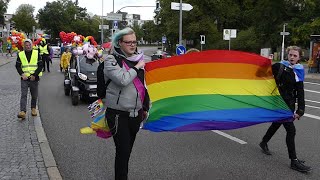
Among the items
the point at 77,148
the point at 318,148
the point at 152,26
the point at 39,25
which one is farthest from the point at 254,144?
the point at 39,25

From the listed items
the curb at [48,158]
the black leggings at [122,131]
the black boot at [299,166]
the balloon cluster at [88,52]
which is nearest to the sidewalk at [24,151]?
the curb at [48,158]

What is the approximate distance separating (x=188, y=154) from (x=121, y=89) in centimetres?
286

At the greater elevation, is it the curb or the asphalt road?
the curb

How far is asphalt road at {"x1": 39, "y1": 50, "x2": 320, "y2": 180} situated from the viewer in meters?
5.64

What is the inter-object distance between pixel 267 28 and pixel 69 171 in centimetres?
4875

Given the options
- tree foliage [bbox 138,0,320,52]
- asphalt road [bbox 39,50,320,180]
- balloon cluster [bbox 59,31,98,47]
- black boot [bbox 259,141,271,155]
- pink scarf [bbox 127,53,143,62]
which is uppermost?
tree foliage [bbox 138,0,320,52]

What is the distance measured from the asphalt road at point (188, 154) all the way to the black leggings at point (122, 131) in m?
1.20

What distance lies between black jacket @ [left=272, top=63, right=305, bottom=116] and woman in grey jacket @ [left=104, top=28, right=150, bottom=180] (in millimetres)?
2402

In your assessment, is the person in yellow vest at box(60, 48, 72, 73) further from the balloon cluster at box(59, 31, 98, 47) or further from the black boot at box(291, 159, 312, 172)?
the black boot at box(291, 159, 312, 172)

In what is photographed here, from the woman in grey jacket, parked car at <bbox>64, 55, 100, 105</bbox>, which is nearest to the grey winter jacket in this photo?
the woman in grey jacket

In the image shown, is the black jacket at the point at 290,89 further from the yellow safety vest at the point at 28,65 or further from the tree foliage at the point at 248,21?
the tree foliage at the point at 248,21

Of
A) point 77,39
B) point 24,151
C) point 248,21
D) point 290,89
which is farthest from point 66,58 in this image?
point 248,21

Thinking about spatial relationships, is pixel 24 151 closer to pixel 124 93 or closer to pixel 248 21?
pixel 124 93

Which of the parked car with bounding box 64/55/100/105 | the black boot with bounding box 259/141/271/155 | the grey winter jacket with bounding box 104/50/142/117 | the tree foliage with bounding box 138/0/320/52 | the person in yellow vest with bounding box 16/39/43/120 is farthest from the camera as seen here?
the tree foliage with bounding box 138/0/320/52
